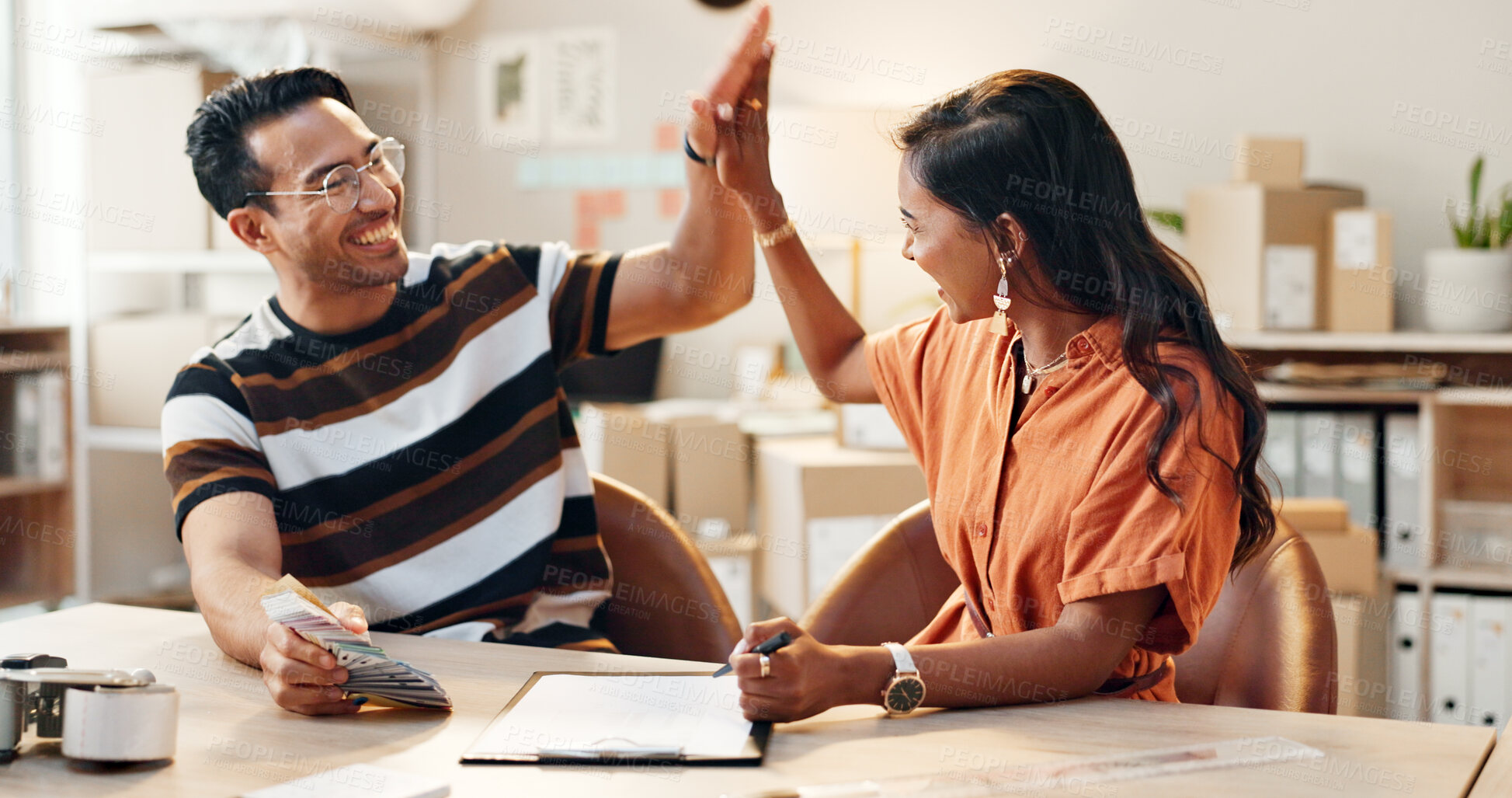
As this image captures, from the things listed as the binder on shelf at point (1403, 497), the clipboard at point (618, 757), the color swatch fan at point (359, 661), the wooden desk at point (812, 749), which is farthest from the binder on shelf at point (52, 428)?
the binder on shelf at point (1403, 497)

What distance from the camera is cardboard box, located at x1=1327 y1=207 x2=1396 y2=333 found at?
2.84 meters

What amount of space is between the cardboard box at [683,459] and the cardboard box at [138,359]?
1.31 meters

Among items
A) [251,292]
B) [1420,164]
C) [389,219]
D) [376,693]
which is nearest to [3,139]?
[251,292]

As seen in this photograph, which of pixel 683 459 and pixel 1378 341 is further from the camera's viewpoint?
pixel 683 459

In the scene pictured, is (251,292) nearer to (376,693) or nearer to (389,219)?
(389,219)

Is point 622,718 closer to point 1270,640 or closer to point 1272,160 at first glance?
point 1270,640

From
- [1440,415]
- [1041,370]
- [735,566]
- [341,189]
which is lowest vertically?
[735,566]

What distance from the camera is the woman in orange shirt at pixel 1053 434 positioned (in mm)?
1062

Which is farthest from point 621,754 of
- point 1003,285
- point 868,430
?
point 868,430

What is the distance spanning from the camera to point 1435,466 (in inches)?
109

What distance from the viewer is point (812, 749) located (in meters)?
0.98

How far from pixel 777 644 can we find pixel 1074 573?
292mm

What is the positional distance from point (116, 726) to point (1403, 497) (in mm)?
2780

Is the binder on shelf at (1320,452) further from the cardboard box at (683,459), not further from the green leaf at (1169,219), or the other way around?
the cardboard box at (683,459)
